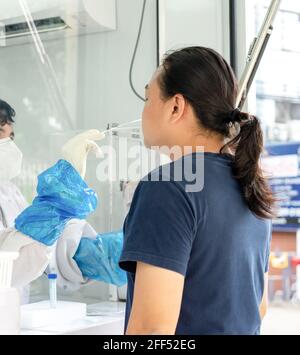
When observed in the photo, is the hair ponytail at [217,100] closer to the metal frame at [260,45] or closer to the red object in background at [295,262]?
the metal frame at [260,45]

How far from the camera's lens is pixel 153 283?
80cm

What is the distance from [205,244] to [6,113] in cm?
84

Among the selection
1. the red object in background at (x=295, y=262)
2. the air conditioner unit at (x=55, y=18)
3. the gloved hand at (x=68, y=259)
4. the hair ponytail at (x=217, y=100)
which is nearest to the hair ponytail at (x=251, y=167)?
the hair ponytail at (x=217, y=100)

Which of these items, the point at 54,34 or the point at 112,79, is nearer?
the point at 54,34

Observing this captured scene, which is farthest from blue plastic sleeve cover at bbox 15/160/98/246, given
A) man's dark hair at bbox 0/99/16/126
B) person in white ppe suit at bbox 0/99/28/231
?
man's dark hair at bbox 0/99/16/126

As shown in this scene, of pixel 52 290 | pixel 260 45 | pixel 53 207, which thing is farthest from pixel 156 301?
pixel 260 45

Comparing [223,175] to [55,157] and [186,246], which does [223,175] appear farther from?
[55,157]

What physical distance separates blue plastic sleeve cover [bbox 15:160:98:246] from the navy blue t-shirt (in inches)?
11.9

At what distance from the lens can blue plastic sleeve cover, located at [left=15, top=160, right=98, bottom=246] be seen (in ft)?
3.77

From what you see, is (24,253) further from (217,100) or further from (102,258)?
(217,100)

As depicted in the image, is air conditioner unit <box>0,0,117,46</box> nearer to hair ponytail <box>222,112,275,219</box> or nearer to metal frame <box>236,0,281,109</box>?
metal frame <box>236,0,281,109</box>

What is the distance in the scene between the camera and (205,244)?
33.4 inches
